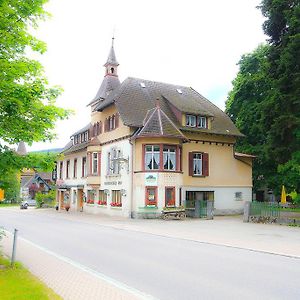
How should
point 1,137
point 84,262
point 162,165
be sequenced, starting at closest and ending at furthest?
point 1,137
point 84,262
point 162,165

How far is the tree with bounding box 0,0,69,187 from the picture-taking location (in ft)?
34.5

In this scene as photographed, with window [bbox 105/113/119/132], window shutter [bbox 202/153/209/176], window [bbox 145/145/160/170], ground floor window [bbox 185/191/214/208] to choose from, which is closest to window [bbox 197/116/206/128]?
window shutter [bbox 202/153/209/176]

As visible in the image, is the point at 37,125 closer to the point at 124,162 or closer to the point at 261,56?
the point at 124,162

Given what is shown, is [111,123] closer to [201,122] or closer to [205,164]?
[201,122]

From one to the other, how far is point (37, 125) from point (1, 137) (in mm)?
933

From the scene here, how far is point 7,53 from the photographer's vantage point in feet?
36.4

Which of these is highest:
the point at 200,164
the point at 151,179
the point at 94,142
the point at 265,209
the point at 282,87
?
the point at 282,87

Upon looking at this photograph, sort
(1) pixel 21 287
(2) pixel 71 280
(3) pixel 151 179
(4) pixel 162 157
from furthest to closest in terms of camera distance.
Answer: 1. (3) pixel 151 179
2. (4) pixel 162 157
3. (2) pixel 71 280
4. (1) pixel 21 287

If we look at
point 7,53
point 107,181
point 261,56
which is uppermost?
point 261,56

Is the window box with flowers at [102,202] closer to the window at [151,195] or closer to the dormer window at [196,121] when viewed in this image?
the window at [151,195]

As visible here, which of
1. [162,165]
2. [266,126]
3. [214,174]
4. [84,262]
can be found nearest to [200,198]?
[214,174]

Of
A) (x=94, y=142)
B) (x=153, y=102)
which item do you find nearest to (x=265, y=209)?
(x=153, y=102)

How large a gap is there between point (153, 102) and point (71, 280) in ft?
96.8

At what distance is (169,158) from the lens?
34000 mm
